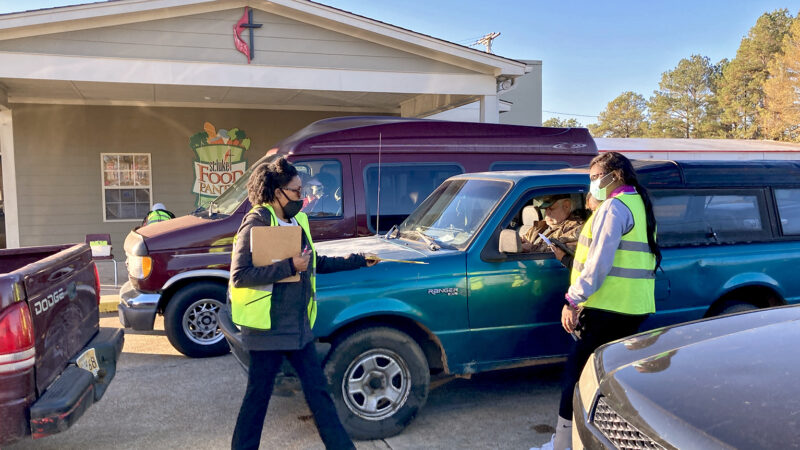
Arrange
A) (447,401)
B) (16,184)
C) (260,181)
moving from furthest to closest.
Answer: (16,184), (447,401), (260,181)

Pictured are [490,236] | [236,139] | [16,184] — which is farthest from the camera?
[236,139]

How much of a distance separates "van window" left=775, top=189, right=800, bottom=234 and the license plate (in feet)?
17.2

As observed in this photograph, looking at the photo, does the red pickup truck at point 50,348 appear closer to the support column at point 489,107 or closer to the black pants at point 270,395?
the black pants at point 270,395

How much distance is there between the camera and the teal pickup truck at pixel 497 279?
4090mm

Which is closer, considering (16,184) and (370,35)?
(370,35)

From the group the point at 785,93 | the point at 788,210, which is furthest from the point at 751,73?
the point at 788,210

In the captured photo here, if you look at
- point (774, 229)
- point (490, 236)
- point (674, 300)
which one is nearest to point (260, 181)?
point (490, 236)

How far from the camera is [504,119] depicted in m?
19.7

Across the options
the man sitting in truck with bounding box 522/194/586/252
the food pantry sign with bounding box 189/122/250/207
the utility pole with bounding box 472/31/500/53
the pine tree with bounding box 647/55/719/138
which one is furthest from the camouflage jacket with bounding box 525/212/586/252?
the pine tree with bounding box 647/55/719/138

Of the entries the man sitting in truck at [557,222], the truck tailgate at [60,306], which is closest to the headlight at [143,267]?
the truck tailgate at [60,306]

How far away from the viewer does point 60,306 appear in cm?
374

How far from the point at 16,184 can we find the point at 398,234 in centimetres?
1000

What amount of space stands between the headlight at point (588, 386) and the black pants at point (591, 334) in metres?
0.70

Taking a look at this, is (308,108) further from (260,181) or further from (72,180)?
(260,181)
